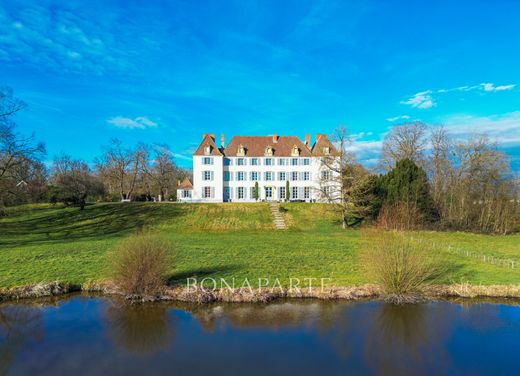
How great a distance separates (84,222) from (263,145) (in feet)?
75.1

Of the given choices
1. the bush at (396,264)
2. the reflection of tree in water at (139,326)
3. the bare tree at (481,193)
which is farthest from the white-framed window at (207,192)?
the bush at (396,264)

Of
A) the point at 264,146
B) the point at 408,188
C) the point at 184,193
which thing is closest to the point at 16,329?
the point at 408,188

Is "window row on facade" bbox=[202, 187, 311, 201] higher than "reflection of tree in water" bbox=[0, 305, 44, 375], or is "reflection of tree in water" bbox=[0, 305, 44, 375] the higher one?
"window row on facade" bbox=[202, 187, 311, 201]

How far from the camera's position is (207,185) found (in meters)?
40.1

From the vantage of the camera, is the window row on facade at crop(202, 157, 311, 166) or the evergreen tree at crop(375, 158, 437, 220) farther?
the window row on facade at crop(202, 157, 311, 166)

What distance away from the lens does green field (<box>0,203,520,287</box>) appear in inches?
516

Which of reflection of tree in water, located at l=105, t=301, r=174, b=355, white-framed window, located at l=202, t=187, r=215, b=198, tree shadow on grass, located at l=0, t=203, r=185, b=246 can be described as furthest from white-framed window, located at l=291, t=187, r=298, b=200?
reflection of tree in water, located at l=105, t=301, r=174, b=355

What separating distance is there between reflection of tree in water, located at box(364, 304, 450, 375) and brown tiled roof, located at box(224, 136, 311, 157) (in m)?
32.4

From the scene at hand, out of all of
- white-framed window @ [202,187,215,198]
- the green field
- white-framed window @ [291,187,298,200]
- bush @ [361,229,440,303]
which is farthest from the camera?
white-framed window @ [291,187,298,200]

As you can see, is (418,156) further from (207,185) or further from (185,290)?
(185,290)

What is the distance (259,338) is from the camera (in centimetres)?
843

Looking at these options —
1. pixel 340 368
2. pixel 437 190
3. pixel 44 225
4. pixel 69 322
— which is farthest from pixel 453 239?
pixel 44 225

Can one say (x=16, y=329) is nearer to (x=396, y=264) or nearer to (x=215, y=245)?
(x=215, y=245)

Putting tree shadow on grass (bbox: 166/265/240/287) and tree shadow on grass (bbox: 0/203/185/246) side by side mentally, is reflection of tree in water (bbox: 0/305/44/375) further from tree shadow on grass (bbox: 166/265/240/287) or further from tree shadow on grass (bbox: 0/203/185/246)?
tree shadow on grass (bbox: 0/203/185/246)
